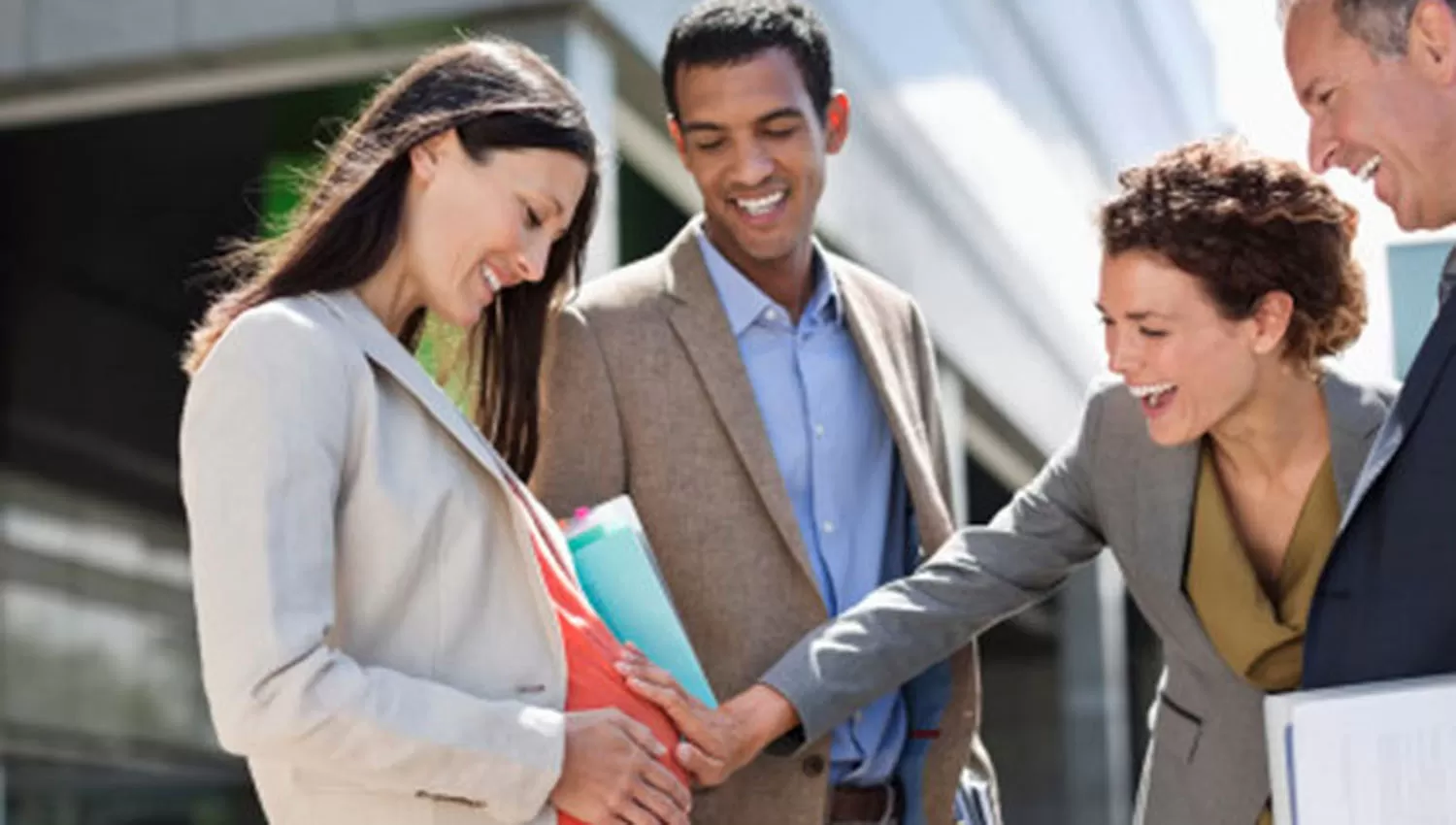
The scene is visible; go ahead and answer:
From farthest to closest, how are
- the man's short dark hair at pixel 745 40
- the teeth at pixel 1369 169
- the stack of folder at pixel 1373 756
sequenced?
A: the man's short dark hair at pixel 745 40
the teeth at pixel 1369 169
the stack of folder at pixel 1373 756

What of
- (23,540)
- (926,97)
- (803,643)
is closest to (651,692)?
(803,643)

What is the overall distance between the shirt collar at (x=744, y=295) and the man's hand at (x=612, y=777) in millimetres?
1028

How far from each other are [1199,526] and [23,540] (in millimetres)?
13918

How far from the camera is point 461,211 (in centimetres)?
263

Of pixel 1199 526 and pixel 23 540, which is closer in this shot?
pixel 1199 526

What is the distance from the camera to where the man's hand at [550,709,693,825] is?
2.45m

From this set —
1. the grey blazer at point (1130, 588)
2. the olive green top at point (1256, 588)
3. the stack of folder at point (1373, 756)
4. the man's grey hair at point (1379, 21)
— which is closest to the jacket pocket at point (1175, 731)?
the grey blazer at point (1130, 588)

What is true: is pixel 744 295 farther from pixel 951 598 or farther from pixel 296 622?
pixel 296 622

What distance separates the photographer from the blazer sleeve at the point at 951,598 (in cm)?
312

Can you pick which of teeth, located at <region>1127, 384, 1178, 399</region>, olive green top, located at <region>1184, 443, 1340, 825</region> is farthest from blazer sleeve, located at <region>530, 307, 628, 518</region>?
olive green top, located at <region>1184, 443, 1340, 825</region>

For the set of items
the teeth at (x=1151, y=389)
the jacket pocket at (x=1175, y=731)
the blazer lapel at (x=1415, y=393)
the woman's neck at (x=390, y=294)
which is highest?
the woman's neck at (x=390, y=294)

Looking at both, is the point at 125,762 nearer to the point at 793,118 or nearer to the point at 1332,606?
the point at 793,118

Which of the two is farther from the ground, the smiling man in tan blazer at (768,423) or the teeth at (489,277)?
the teeth at (489,277)

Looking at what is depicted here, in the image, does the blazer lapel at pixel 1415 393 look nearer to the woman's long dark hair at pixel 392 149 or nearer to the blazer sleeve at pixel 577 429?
the woman's long dark hair at pixel 392 149
